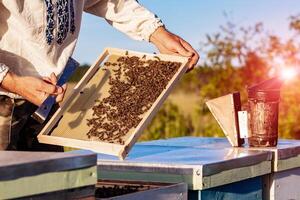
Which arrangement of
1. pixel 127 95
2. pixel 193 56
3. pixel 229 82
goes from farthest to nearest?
1. pixel 229 82
2. pixel 193 56
3. pixel 127 95

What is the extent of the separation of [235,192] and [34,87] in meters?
0.92

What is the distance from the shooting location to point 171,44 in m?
3.38

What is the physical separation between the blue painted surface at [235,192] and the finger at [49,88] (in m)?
0.60

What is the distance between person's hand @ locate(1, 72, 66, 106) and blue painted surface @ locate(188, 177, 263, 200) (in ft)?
2.00

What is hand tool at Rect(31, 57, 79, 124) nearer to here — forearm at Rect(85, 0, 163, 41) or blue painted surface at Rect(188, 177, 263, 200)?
forearm at Rect(85, 0, 163, 41)

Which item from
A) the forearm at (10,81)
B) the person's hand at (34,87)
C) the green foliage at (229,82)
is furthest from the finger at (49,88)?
the green foliage at (229,82)

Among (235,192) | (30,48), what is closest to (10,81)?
(30,48)

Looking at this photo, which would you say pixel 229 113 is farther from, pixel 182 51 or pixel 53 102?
pixel 53 102

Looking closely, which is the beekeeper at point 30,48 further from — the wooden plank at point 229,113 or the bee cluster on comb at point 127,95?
the wooden plank at point 229,113

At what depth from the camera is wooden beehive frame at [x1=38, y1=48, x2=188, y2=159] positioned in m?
2.77

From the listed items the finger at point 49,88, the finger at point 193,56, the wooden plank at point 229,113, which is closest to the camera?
the finger at point 49,88

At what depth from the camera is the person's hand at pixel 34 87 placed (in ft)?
8.91

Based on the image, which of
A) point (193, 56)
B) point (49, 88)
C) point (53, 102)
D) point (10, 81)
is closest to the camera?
point (49, 88)

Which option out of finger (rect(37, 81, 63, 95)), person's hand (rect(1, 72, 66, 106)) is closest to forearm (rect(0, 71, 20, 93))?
person's hand (rect(1, 72, 66, 106))
